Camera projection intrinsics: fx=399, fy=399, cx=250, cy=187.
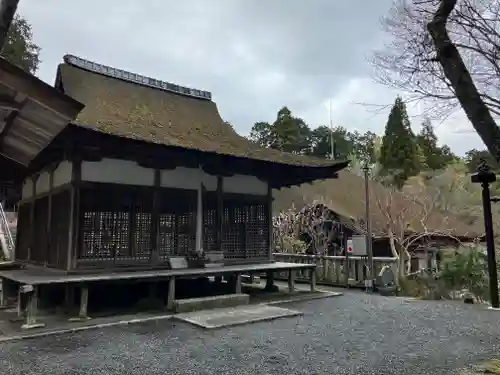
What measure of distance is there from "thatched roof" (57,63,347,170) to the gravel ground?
11.2 ft

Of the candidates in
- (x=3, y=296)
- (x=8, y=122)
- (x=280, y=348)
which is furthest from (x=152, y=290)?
(x=8, y=122)

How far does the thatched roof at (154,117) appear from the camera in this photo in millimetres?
7773

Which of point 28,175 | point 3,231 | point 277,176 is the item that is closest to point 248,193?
point 277,176

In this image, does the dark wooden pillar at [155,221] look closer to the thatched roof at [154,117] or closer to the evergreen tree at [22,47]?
the thatched roof at [154,117]

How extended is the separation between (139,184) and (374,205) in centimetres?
1148

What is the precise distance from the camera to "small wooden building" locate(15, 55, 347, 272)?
24.0 ft

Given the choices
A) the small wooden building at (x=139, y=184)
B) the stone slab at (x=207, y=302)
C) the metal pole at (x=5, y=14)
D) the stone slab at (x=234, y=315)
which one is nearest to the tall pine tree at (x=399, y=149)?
the small wooden building at (x=139, y=184)

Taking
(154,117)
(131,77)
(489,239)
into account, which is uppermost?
(131,77)

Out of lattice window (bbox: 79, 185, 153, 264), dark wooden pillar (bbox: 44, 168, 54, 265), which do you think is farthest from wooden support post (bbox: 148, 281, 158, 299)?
dark wooden pillar (bbox: 44, 168, 54, 265)

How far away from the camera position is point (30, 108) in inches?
144

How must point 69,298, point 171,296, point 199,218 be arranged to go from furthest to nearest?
point 199,218 → point 171,296 → point 69,298

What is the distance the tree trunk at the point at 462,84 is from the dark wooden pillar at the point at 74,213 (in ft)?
20.0

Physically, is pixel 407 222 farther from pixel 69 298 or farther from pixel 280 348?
pixel 69 298

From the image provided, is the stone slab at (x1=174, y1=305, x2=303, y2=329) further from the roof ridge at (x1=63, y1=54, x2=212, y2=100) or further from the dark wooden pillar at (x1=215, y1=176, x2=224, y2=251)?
the roof ridge at (x1=63, y1=54, x2=212, y2=100)
